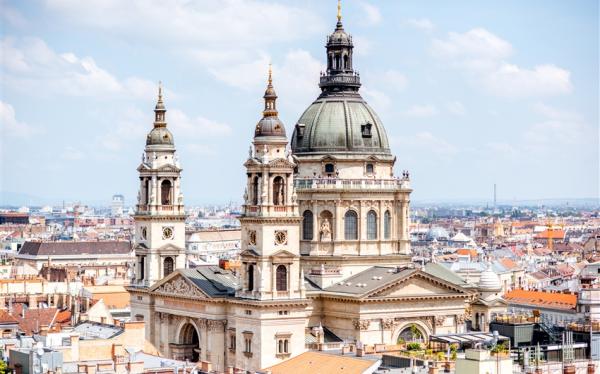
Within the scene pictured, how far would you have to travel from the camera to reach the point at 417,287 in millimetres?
117312

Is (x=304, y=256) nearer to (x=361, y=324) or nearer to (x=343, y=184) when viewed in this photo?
(x=343, y=184)

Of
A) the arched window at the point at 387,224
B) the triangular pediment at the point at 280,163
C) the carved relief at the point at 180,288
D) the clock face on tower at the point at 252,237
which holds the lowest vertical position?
the carved relief at the point at 180,288

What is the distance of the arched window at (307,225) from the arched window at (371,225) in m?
4.29

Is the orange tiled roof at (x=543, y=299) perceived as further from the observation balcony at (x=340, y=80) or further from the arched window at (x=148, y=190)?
the arched window at (x=148, y=190)

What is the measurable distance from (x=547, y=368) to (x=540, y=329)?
48.6 ft

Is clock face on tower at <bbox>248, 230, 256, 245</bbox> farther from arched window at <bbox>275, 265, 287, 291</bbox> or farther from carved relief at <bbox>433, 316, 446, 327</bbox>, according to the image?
carved relief at <bbox>433, 316, 446, 327</bbox>

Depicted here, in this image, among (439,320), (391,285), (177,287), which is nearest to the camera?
(391,285)

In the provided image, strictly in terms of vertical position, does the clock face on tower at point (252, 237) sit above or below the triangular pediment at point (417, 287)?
above

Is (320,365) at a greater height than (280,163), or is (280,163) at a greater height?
(280,163)

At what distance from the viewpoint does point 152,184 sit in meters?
128

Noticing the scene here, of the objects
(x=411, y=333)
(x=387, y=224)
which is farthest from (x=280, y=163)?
(x=387, y=224)

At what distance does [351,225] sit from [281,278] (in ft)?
48.9

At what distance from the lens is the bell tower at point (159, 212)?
128 metres

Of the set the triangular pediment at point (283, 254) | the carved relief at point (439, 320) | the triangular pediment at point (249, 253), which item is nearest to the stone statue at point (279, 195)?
the triangular pediment at point (283, 254)
